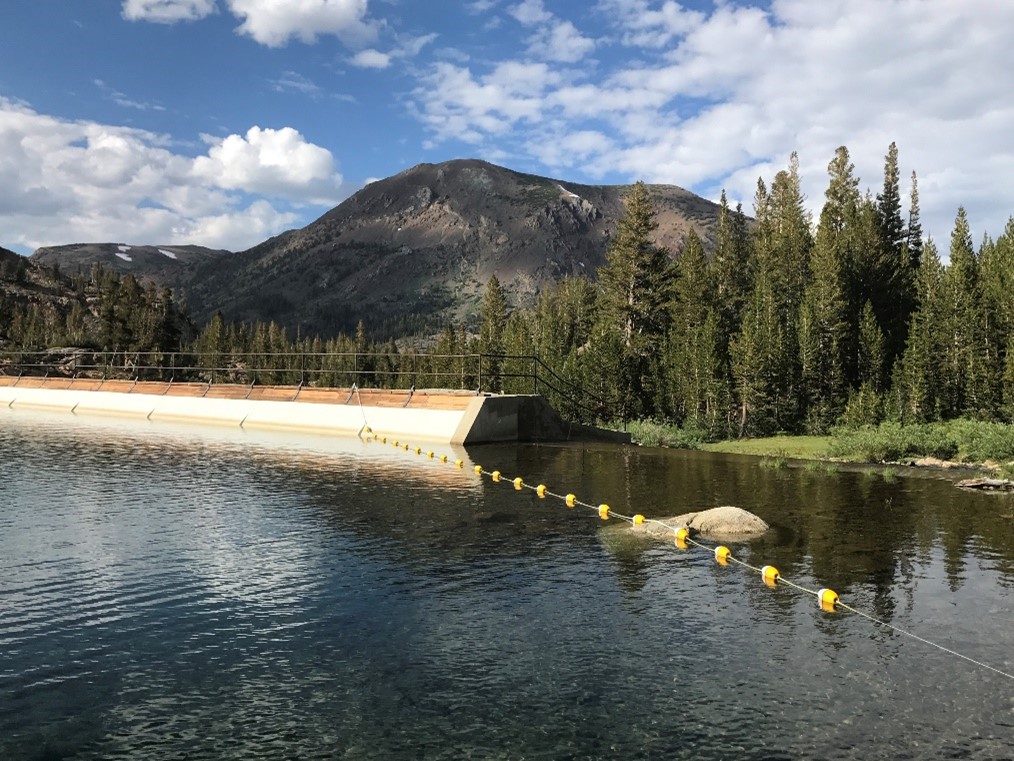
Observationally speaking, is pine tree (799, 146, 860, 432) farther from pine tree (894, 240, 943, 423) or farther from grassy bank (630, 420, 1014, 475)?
grassy bank (630, 420, 1014, 475)

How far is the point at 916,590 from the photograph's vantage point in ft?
45.7

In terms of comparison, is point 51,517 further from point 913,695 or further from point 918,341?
point 918,341

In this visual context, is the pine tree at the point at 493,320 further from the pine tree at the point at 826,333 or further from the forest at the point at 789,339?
the pine tree at the point at 826,333

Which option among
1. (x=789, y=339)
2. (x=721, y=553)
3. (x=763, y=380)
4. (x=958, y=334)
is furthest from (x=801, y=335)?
(x=721, y=553)

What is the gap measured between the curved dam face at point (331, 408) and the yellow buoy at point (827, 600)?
23.7m

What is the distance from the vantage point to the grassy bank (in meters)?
32.0

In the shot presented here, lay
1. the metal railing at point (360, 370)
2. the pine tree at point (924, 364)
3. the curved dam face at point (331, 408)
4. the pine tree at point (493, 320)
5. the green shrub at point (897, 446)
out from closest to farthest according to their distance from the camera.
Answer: the green shrub at point (897, 446) < the curved dam face at point (331, 408) < the pine tree at point (924, 364) < the metal railing at point (360, 370) < the pine tree at point (493, 320)

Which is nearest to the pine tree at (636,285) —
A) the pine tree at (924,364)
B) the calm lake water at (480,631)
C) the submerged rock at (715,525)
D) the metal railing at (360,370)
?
the metal railing at (360,370)

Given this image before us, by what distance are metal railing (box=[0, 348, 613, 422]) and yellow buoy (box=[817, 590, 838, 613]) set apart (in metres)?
20.9

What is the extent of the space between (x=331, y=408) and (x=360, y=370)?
70799 millimetres

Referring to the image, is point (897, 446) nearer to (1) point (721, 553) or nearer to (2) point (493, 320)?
(1) point (721, 553)

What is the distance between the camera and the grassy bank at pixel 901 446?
1259 inches

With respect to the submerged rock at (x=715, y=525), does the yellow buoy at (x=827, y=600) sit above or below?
below

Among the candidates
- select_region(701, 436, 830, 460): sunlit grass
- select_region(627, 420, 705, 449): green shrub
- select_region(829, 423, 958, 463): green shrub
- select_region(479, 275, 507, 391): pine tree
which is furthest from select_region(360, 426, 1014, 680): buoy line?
select_region(479, 275, 507, 391): pine tree
